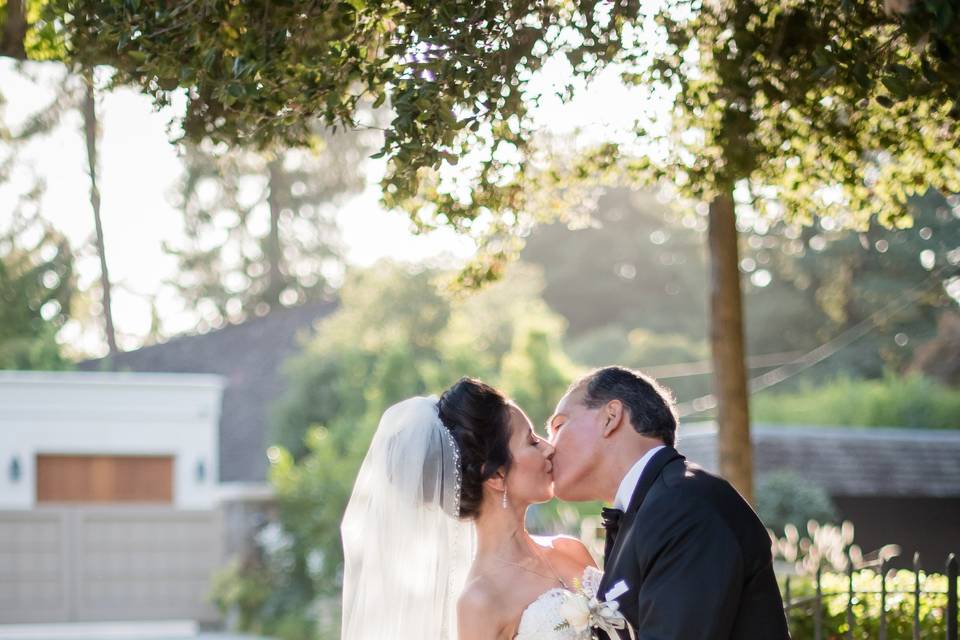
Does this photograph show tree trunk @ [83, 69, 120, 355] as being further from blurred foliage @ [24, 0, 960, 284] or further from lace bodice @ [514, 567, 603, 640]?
lace bodice @ [514, 567, 603, 640]

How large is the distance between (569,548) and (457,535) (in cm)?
44

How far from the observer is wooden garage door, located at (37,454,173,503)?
76.6 feet

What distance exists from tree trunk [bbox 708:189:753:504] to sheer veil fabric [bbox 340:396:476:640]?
340 cm

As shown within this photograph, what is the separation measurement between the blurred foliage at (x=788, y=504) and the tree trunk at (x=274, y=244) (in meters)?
23.6

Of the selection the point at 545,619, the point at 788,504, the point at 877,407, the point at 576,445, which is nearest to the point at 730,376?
the point at 545,619

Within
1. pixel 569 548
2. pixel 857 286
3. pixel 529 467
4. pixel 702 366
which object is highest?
pixel 857 286

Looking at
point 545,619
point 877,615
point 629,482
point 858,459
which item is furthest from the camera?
point 858,459

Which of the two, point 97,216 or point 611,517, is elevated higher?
point 97,216

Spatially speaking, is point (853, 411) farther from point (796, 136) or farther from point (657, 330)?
point (796, 136)

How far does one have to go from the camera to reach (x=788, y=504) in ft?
62.1

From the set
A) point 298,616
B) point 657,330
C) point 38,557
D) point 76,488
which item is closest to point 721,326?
point 298,616

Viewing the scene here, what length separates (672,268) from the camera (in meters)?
43.6

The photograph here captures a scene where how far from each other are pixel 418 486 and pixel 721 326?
3828mm

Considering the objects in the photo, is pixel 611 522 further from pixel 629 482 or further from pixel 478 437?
pixel 478 437
